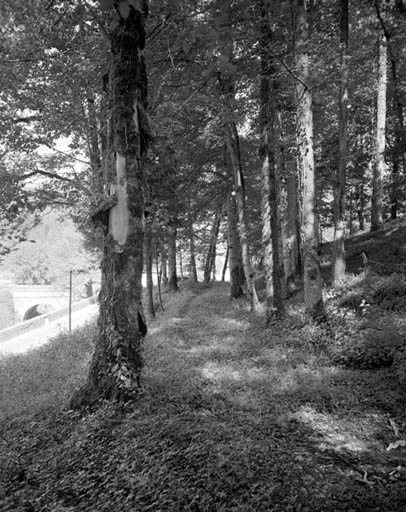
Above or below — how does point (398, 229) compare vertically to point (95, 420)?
above

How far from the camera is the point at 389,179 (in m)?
17.0

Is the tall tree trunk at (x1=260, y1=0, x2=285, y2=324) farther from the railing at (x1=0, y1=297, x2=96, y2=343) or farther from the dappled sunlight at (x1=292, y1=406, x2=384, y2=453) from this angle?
the railing at (x1=0, y1=297, x2=96, y2=343)

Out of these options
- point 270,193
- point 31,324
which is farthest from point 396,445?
point 31,324

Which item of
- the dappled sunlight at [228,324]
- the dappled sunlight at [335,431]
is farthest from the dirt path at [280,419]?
the dappled sunlight at [228,324]

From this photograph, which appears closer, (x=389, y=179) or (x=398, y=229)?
(x=398, y=229)

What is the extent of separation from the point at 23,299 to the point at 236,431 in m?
41.8

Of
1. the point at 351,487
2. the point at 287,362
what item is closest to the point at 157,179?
the point at 287,362

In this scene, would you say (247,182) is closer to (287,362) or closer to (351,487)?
(287,362)

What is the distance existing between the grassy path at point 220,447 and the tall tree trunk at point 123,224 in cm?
60

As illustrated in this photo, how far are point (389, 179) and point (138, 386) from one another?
53.7 feet

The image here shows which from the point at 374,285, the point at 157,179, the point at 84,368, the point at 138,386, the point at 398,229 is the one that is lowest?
the point at 84,368

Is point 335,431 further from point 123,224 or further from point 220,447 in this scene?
point 123,224

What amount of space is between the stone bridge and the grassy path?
37.9m

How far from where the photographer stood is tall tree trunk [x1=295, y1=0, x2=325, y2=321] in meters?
7.28
